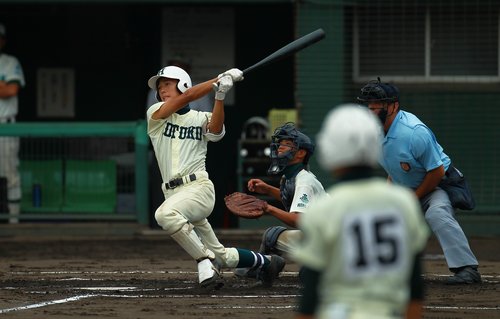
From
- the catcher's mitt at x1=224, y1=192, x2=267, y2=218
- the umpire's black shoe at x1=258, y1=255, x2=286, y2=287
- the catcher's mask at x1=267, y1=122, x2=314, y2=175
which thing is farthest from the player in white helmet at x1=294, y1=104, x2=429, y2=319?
the umpire's black shoe at x1=258, y1=255, x2=286, y2=287

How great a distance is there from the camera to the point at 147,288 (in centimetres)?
966

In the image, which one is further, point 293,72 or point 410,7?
point 293,72

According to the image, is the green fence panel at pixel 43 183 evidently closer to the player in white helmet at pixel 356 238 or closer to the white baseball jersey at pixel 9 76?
the white baseball jersey at pixel 9 76

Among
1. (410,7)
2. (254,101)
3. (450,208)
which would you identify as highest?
(410,7)

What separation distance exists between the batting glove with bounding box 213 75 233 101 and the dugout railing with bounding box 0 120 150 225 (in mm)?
5286

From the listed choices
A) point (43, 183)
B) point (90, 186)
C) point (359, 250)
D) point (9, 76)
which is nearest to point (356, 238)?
point (359, 250)

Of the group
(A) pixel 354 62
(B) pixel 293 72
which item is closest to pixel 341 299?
(A) pixel 354 62

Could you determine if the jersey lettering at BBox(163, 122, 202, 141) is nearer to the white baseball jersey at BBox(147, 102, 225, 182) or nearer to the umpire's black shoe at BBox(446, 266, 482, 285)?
the white baseball jersey at BBox(147, 102, 225, 182)

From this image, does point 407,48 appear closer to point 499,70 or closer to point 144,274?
point 499,70

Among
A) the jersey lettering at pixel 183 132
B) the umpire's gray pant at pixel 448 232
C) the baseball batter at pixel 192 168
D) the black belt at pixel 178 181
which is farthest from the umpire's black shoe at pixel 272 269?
the umpire's gray pant at pixel 448 232

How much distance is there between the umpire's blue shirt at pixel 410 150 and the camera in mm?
9500

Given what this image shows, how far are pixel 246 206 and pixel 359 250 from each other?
15.1 ft

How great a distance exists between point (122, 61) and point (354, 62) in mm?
3446

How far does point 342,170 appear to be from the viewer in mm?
4500
